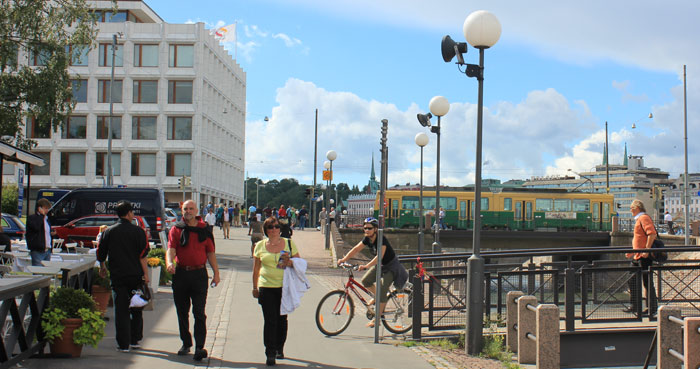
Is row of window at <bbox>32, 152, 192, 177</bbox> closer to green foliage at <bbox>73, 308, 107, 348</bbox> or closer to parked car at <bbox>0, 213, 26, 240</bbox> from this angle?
parked car at <bbox>0, 213, 26, 240</bbox>

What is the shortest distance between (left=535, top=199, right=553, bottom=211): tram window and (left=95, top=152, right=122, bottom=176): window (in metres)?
35.2

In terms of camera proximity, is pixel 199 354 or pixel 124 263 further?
pixel 124 263

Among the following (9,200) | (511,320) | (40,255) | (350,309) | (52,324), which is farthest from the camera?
(9,200)

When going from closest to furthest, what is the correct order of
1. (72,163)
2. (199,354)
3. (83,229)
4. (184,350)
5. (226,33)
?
(199,354) → (184,350) → (83,229) → (72,163) → (226,33)

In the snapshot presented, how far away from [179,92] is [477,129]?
5834 centimetres

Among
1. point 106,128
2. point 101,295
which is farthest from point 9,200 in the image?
point 101,295

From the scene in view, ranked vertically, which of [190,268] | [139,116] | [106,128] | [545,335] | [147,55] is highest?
[147,55]

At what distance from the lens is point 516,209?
163 feet

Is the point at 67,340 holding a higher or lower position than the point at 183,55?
lower

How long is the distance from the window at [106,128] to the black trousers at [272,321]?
5993cm

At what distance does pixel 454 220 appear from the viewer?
162 ft

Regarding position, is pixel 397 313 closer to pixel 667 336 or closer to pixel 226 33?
pixel 667 336

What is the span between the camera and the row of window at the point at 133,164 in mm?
64812

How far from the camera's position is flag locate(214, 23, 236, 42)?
241 feet
